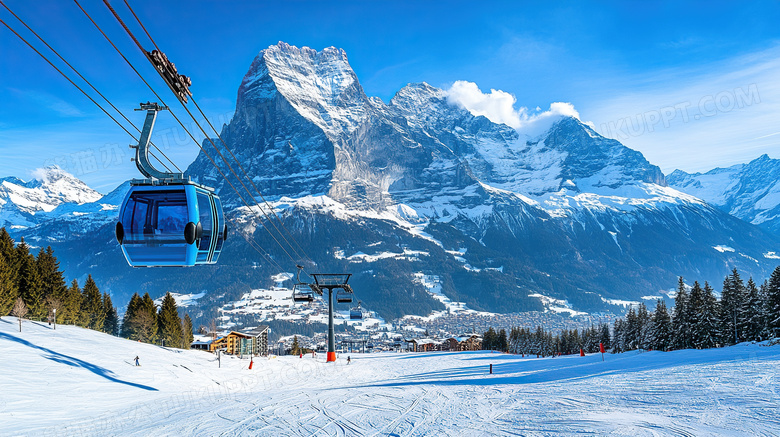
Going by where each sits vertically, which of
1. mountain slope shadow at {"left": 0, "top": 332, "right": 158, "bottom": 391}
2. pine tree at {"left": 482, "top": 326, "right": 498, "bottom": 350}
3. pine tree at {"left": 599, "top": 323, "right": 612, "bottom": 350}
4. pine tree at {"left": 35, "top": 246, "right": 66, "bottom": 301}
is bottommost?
pine tree at {"left": 482, "top": 326, "right": 498, "bottom": 350}

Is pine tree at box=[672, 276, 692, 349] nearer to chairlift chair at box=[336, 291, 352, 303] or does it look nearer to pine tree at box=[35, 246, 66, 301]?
chairlift chair at box=[336, 291, 352, 303]

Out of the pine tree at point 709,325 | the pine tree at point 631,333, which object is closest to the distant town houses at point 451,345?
the pine tree at point 631,333

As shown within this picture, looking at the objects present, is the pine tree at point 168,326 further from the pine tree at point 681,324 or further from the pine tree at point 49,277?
the pine tree at point 681,324

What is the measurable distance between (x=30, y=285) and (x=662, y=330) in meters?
75.5

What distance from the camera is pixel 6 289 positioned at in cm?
4369

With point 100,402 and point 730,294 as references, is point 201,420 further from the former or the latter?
point 730,294

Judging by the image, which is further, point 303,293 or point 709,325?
point 709,325

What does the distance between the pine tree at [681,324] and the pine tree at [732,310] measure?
3404 mm

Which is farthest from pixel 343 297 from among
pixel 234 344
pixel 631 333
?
pixel 234 344

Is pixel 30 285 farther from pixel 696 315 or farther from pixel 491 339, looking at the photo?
pixel 491 339

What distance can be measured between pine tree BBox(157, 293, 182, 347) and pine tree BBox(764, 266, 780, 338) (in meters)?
77.6

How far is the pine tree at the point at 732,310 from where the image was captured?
51.5 meters

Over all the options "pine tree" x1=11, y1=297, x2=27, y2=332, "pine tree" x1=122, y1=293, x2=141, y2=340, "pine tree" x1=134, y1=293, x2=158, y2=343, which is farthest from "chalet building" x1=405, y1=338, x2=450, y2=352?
"pine tree" x1=11, y1=297, x2=27, y2=332

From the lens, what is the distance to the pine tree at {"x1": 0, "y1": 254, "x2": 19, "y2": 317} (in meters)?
43.2
